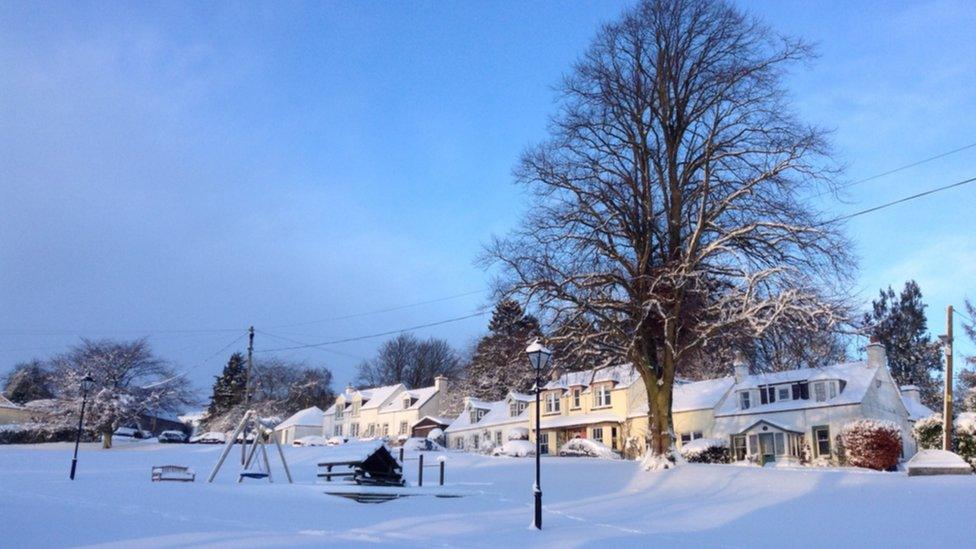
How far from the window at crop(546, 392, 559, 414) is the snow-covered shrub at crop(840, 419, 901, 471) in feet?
94.5

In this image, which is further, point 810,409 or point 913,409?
point 913,409

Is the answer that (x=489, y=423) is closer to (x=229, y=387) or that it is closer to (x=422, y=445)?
(x=422, y=445)

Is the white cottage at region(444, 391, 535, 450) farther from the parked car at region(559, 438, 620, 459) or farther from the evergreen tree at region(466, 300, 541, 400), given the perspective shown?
the parked car at region(559, 438, 620, 459)

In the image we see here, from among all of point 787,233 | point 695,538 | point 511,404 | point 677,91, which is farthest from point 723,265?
point 511,404

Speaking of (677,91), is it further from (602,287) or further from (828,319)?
(828,319)

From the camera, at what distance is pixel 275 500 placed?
17953 millimetres

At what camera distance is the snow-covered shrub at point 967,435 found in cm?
2228

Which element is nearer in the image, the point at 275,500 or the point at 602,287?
the point at 275,500

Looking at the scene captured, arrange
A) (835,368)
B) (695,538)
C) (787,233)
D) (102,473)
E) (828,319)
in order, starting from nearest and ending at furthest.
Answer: (695,538) < (828,319) < (787,233) < (102,473) < (835,368)

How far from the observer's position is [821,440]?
134 ft

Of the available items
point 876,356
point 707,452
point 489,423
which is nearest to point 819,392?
point 876,356

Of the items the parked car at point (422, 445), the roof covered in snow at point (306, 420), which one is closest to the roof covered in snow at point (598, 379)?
the parked car at point (422, 445)

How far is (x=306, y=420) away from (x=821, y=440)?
57611mm

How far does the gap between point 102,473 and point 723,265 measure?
23.8m
